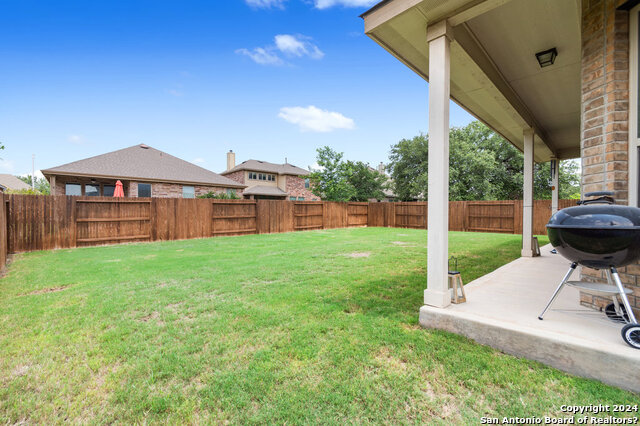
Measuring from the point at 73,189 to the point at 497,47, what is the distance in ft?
66.0

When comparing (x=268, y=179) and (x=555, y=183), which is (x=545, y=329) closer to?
(x=555, y=183)

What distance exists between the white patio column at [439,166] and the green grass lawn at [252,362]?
1.57 feet

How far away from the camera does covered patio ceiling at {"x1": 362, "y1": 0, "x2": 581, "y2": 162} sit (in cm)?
262

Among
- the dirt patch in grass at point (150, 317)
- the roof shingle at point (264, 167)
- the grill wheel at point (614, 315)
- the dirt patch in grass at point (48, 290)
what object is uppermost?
the roof shingle at point (264, 167)

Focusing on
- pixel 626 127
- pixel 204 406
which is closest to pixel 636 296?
pixel 626 127

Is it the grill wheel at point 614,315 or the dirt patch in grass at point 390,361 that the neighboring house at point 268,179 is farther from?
the grill wheel at point 614,315

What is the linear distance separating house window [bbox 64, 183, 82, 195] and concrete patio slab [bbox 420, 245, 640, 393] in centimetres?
1959

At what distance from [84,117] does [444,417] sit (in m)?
27.5

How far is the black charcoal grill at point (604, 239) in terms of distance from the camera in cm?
169

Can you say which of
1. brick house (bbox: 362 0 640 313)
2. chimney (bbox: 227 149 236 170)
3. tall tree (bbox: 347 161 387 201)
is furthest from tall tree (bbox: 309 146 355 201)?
brick house (bbox: 362 0 640 313)

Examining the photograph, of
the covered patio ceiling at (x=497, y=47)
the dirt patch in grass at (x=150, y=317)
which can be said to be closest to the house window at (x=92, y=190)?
the dirt patch in grass at (x=150, y=317)

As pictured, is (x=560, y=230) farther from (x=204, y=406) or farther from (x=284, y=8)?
(x=284, y=8)

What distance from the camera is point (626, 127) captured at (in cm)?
225

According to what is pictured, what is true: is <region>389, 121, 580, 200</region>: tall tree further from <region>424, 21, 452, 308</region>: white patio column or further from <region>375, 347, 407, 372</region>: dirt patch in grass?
<region>375, 347, 407, 372</region>: dirt patch in grass
